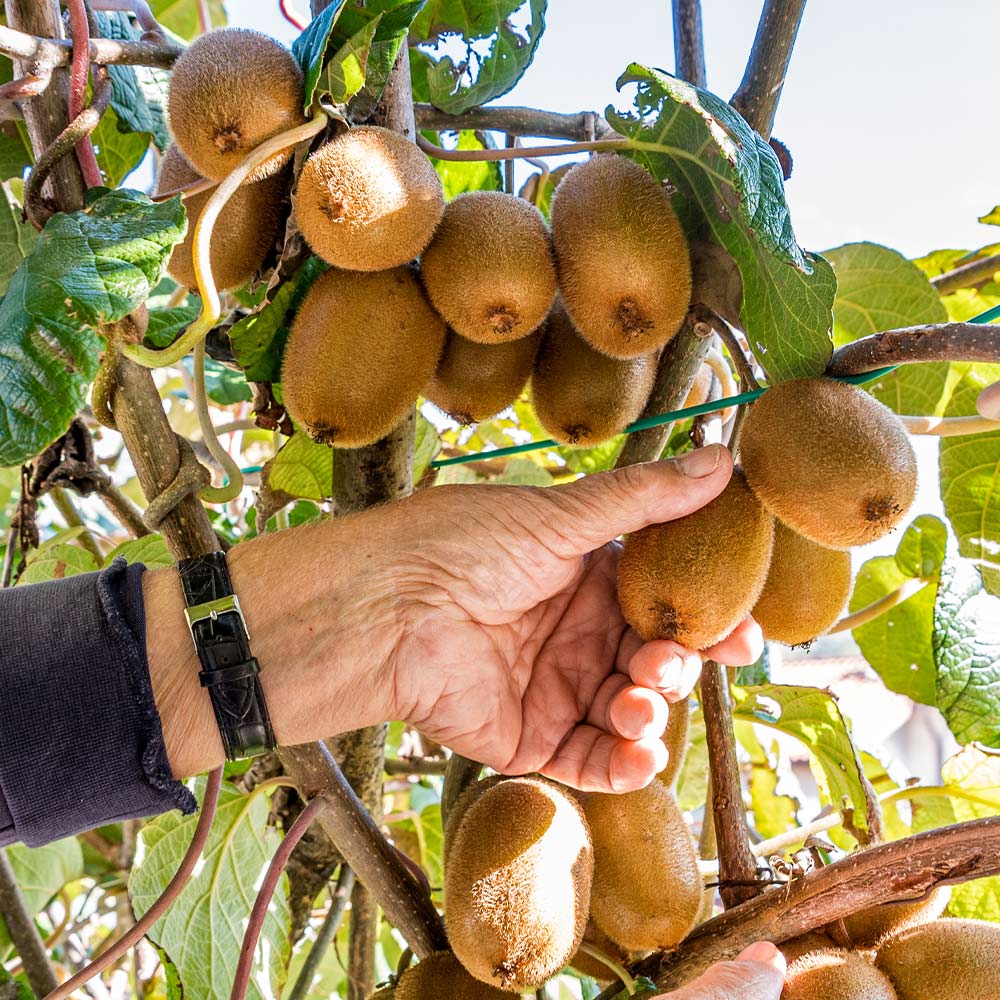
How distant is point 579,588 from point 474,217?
337 millimetres

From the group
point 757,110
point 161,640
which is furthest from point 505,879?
point 757,110

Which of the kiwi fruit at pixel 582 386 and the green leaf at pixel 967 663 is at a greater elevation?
the kiwi fruit at pixel 582 386

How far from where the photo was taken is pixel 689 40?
0.80 metres

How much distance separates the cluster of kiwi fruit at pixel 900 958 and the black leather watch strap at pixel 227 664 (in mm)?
430

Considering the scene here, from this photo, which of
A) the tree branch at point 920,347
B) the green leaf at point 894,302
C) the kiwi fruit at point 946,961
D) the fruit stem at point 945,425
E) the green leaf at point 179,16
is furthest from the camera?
the green leaf at point 179,16

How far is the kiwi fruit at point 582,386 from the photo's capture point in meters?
0.77

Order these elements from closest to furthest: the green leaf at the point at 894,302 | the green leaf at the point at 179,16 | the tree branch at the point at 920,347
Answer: the tree branch at the point at 920,347, the green leaf at the point at 894,302, the green leaf at the point at 179,16

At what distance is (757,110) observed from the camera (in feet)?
2.43

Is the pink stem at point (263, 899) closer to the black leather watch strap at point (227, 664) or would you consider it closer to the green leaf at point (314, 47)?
the black leather watch strap at point (227, 664)

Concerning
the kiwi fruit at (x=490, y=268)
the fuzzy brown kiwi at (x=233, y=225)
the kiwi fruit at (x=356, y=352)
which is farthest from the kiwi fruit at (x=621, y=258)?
the fuzzy brown kiwi at (x=233, y=225)

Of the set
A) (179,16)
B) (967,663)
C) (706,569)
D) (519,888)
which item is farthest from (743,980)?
(179,16)

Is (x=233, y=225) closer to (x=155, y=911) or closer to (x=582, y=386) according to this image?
(x=582, y=386)

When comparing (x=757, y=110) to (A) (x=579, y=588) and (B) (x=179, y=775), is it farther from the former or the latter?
(B) (x=179, y=775)

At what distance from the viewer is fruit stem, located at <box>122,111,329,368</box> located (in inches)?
25.8
